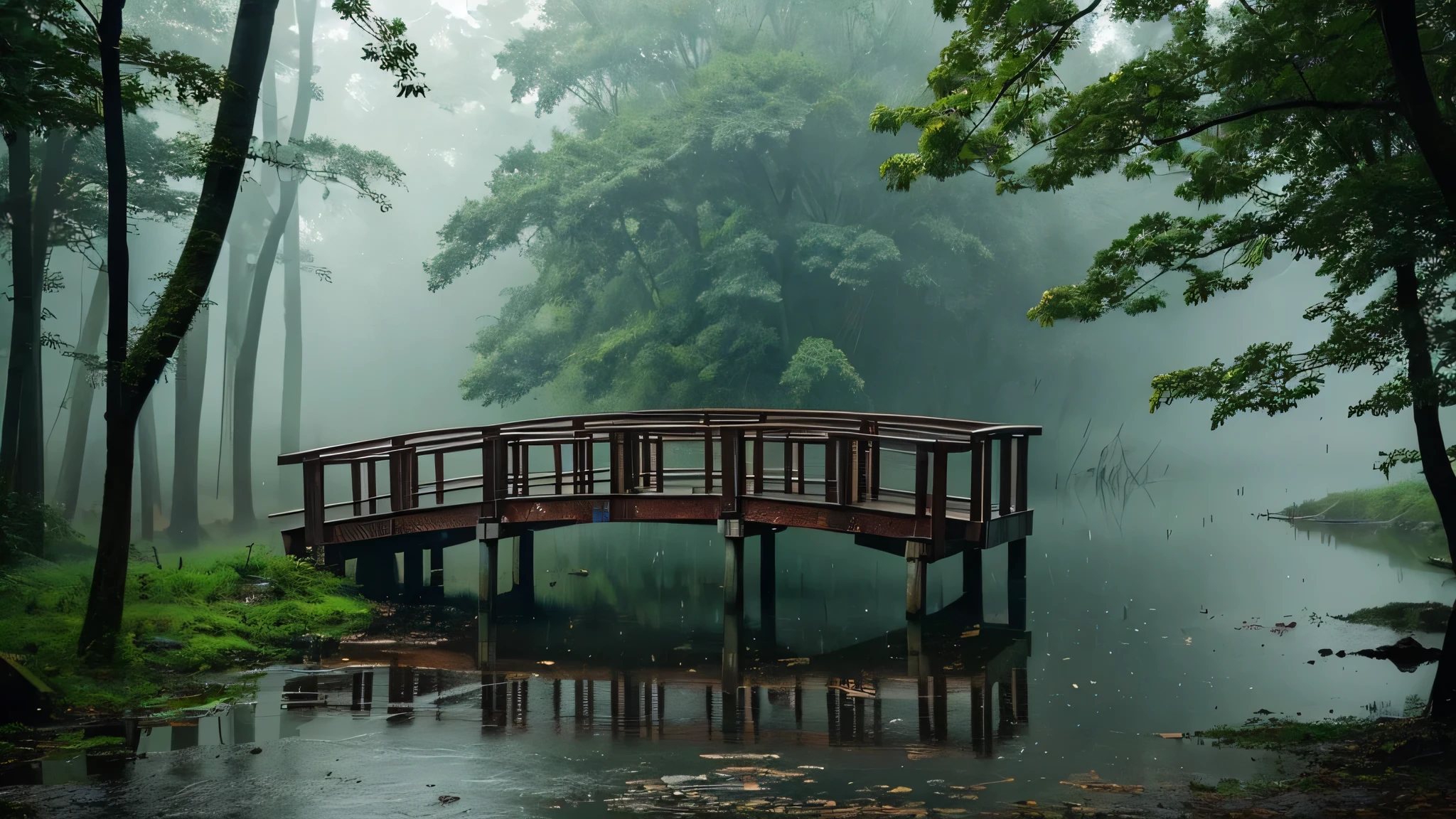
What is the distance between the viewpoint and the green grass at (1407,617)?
1132 cm

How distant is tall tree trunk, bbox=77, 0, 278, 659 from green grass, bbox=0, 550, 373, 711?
371 mm

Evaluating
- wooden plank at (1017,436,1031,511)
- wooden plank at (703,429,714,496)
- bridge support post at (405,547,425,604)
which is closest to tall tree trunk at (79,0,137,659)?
bridge support post at (405,547,425,604)

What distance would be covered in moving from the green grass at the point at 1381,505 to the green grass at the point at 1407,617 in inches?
338

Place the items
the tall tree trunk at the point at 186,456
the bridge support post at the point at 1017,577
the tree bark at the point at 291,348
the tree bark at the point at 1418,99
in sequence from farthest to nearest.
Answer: the tree bark at the point at 291,348 → the tall tree trunk at the point at 186,456 → the bridge support post at the point at 1017,577 → the tree bark at the point at 1418,99

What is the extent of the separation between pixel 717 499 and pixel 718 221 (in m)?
20.7

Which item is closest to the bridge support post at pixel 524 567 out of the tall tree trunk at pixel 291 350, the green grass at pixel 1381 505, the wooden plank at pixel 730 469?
the wooden plank at pixel 730 469

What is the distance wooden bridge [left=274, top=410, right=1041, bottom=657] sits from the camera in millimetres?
11750

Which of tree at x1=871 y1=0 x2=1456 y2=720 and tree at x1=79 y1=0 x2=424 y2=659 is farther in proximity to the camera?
tree at x1=79 y1=0 x2=424 y2=659

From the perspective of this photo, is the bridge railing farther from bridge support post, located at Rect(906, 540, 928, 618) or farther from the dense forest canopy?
the dense forest canopy

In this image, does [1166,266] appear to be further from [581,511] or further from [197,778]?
[197,778]

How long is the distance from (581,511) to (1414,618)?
9.27 m

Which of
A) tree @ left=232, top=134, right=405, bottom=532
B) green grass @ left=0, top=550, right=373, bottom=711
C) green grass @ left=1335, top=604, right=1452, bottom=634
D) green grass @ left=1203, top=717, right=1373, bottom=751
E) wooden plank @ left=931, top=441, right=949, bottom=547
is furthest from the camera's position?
tree @ left=232, top=134, right=405, bottom=532

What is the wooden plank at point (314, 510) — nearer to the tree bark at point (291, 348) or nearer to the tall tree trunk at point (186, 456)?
the tall tree trunk at point (186, 456)

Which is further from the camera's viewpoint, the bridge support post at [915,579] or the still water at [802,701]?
the bridge support post at [915,579]
